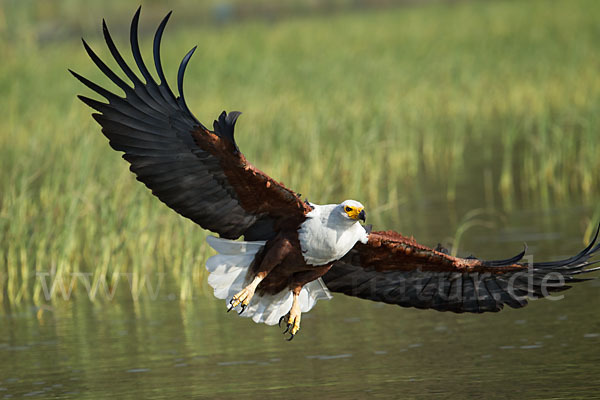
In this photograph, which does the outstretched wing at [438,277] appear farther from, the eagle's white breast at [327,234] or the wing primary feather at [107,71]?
the wing primary feather at [107,71]

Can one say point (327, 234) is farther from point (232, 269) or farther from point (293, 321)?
point (232, 269)

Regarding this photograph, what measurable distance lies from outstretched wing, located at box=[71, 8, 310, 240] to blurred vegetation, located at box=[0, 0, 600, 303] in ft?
8.99

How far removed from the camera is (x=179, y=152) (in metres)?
6.39

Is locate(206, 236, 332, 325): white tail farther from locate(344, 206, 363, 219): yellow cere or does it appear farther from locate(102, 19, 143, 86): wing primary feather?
locate(102, 19, 143, 86): wing primary feather

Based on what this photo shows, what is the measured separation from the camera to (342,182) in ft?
40.5

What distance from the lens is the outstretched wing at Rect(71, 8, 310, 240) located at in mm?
6223

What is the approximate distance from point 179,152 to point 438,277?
200cm

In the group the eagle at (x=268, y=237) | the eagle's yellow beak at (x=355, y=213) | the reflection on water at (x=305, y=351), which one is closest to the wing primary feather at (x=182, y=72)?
the eagle at (x=268, y=237)

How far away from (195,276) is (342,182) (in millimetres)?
3058

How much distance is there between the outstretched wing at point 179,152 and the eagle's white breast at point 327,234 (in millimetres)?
132

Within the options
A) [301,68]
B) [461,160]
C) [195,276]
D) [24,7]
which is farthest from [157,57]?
[24,7]

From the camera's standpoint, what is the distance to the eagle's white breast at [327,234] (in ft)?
21.4

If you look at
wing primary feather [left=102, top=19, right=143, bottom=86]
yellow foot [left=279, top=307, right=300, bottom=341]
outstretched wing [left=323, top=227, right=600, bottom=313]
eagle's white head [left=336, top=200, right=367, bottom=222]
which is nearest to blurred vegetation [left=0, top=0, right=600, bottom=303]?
outstretched wing [left=323, top=227, right=600, bottom=313]

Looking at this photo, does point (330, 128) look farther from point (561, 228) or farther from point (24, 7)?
point (24, 7)
